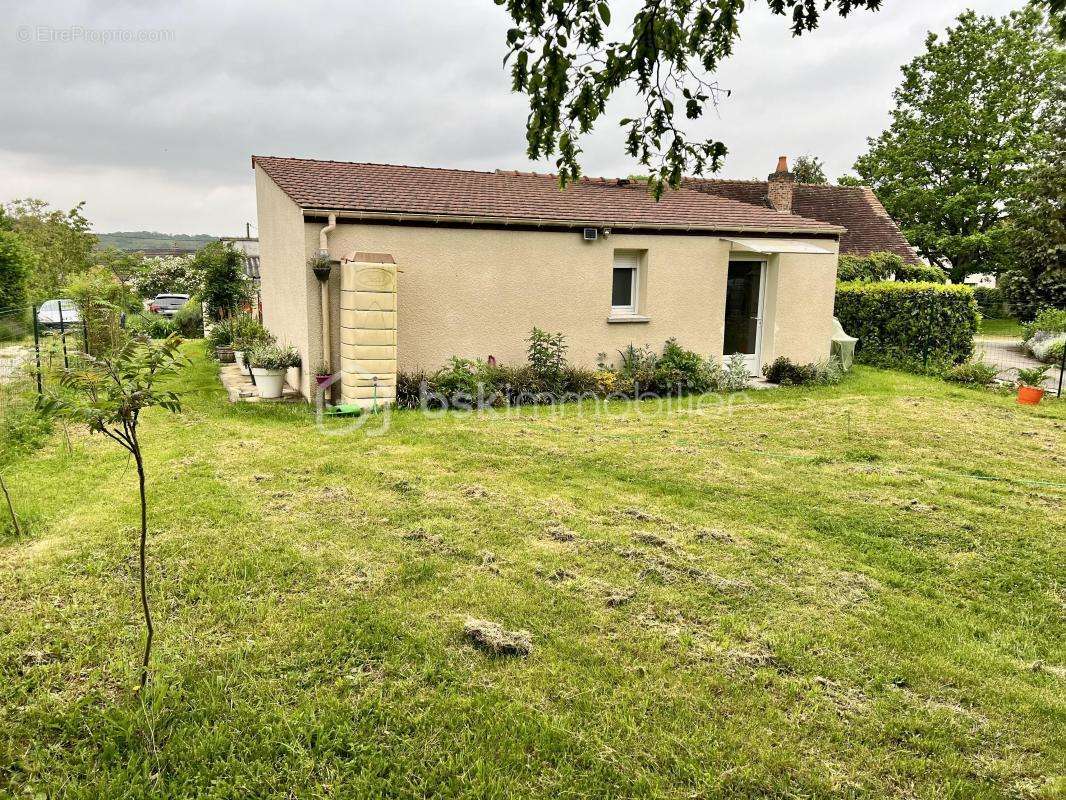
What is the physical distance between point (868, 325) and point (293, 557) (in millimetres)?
15980

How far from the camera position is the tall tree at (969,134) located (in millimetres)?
33438

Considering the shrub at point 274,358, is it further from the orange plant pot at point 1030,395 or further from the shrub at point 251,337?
the orange plant pot at point 1030,395

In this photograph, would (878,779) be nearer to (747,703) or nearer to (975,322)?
(747,703)

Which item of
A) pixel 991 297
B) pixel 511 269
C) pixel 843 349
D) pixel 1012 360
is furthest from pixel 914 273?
pixel 511 269

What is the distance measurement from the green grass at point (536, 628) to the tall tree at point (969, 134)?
33530mm

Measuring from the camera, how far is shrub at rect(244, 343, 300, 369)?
37.3ft

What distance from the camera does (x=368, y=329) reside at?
34.5 ft

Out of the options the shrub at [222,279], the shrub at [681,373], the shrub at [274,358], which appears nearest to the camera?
the shrub at [274,358]

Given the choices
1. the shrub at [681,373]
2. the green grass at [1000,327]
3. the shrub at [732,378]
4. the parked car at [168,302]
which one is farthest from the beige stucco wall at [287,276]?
the green grass at [1000,327]

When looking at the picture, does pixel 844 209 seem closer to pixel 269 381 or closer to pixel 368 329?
pixel 368 329

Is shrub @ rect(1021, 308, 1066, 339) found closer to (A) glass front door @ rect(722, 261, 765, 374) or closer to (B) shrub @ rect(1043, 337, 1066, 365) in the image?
(B) shrub @ rect(1043, 337, 1066, 365)

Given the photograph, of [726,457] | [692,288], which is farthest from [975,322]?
[726,457]

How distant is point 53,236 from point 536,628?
41.9 m

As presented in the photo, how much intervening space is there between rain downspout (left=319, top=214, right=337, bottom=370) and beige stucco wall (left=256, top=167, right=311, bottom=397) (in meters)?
0.16
